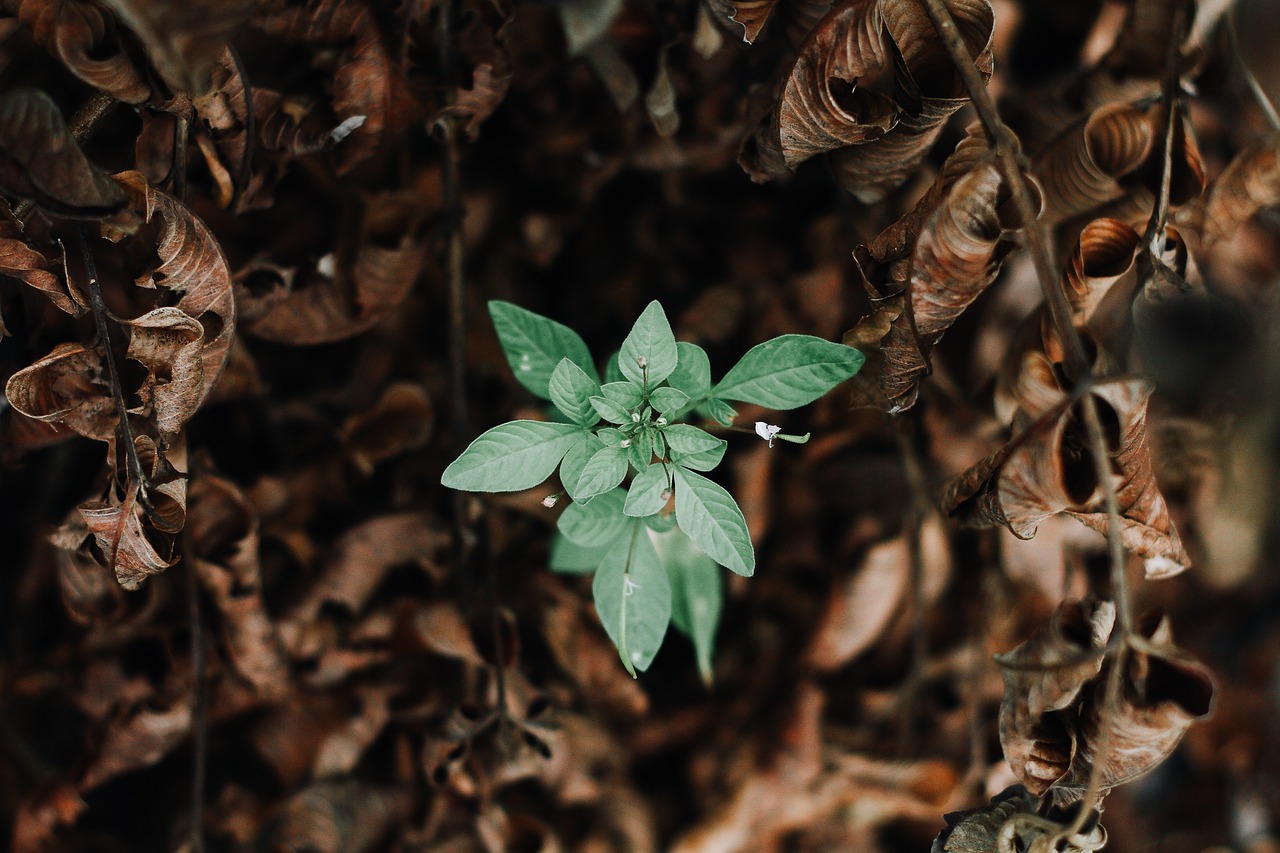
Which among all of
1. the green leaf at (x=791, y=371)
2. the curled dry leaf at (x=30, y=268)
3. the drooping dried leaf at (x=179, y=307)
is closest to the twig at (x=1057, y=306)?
the green leaf at (x=791, y=371)

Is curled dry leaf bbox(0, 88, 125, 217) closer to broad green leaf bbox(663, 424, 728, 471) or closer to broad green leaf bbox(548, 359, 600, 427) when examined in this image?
broad green leaf bbox(548, 359, 600, 427)

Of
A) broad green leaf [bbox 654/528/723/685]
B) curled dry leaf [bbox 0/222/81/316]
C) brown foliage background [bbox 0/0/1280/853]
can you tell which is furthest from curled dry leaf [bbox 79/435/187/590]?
broad green leaf [bbox 654/528/723/685]

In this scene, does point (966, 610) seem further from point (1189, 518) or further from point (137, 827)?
point (137, 827)

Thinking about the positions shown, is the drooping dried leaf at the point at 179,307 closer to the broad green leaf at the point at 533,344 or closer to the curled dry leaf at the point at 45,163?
the curled dry leaf at the point at 45,163

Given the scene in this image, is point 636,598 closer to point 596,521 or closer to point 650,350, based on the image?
point 596,521

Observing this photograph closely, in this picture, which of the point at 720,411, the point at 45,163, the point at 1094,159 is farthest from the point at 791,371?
the point at 45,163
